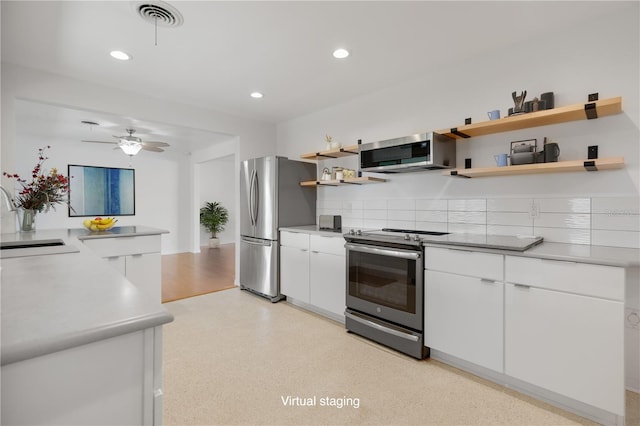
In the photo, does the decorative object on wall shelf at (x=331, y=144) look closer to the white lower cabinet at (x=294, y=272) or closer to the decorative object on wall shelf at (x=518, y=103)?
the white lower cabinet at (x=294, y=272)

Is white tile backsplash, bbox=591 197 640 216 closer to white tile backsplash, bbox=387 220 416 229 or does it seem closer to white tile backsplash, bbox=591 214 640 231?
white tile backsplash, bbox=591 214 640 231

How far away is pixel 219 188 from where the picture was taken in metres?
9.19

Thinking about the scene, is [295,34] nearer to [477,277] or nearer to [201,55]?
[201,55]

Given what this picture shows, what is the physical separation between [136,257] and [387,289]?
2469mm

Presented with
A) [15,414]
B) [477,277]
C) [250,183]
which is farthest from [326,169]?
[15,414]

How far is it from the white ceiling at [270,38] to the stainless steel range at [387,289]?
156 cm

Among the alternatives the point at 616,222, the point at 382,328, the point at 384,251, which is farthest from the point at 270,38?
the point at 616,222

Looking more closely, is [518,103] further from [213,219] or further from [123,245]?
[213,219]

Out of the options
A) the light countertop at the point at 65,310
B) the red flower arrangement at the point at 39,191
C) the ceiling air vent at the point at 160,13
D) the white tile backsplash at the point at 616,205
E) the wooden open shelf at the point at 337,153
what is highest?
the ceiling air vent at the point at 160,13

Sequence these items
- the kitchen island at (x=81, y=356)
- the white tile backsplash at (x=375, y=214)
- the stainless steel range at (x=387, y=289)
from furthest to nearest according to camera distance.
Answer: the white tile backsplash at (x=375, y=214), the stainless steel range at (x=387, y=289), the kitchen island at (x=81, y=356)

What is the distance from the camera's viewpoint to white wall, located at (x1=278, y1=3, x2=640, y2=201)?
84.3 inches

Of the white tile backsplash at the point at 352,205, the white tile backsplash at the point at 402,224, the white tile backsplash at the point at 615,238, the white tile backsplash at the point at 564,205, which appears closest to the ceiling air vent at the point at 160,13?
the white tile backsplash at the point at 352,205

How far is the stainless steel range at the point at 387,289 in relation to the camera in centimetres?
249

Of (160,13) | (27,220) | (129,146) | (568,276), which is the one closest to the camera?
(568,276)
